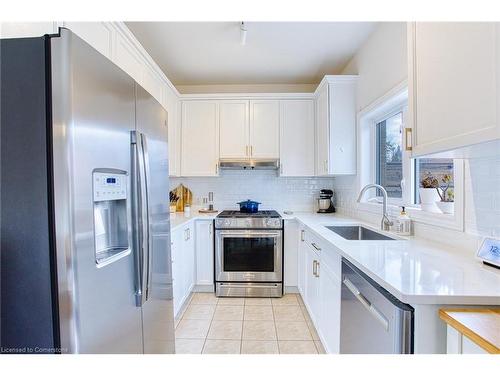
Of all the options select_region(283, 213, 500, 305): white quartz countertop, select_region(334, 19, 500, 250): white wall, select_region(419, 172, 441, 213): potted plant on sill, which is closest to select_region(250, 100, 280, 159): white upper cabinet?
select_region(334, 19, 500, 250): white wall

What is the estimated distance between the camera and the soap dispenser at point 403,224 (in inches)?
70.0

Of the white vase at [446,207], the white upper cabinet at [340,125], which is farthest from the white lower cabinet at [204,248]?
the white vase at [446,207]

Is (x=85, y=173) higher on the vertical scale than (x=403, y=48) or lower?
lower

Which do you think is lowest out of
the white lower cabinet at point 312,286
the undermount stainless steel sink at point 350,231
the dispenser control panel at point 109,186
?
the white lower cabinet at point 312,286

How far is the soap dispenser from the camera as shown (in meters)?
1.78

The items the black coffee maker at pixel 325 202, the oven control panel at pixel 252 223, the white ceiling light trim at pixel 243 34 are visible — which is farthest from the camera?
the black coffee maker at pixel 325 202

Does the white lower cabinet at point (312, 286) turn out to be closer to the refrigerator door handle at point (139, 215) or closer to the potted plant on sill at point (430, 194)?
the potted plant on sill at point (430, 194)

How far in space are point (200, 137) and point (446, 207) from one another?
2.60m

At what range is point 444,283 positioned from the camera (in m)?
0.93

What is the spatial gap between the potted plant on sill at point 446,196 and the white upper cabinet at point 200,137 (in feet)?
7.54
